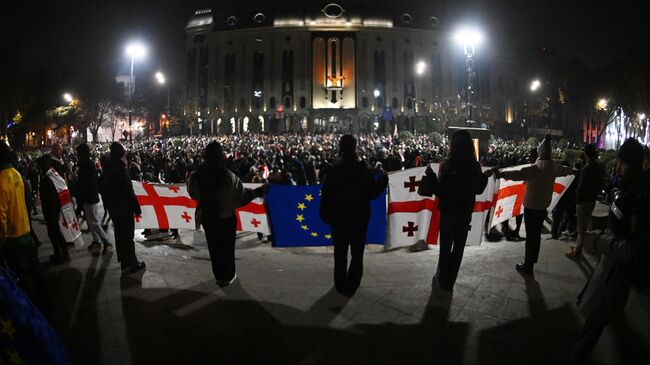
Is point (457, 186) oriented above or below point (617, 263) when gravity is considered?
above

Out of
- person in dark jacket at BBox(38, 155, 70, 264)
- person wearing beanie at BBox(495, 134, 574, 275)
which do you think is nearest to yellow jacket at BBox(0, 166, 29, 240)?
person in dark jacket at BBox(38, 155, 70, 264)

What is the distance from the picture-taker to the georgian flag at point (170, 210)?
8023 millimetres

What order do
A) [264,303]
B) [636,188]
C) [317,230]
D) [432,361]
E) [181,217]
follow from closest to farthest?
1. [636,188]
2. [432,361]
3. [264,303]
4. [317,230]
5. [181,217]

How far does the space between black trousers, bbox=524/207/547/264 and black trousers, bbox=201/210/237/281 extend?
3829 millimetres

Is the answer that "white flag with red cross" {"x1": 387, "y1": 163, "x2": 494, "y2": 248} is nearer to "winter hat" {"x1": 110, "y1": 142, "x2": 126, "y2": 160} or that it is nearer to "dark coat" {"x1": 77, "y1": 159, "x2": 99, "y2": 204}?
"winter hat" {"x1": 110, "y1": 142, "x2": 126, "y2": 160}

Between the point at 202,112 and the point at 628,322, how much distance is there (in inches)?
4081

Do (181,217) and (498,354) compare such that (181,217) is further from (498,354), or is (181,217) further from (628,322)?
(628,322)

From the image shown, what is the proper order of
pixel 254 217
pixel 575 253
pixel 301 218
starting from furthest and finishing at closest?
1. pixel 254 217
2. pixel 301 218
3. pixel 575 253

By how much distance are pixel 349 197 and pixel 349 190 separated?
78mm

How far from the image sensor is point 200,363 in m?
3.70

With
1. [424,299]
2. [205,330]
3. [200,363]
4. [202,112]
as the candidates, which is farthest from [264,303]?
[202,112]

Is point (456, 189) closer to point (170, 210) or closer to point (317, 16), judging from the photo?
point (170, 210)

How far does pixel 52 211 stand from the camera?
6.98 metres

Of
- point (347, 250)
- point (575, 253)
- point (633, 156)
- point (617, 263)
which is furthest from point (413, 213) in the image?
point (617, 263)
